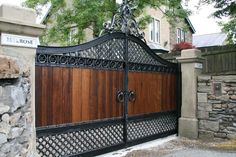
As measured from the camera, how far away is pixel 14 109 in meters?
3.13

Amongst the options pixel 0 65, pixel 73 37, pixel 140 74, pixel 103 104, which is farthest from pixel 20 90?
pixel 73 37

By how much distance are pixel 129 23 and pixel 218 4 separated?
3181 mm

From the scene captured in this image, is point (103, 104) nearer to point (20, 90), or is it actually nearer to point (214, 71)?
point (20, 90)

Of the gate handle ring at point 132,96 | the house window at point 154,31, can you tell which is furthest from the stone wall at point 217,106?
the house window at point 154,31

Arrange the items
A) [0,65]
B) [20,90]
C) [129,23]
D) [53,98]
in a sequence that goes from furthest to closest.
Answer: [129,23] < [53,98] < [20,90] < [0,65]

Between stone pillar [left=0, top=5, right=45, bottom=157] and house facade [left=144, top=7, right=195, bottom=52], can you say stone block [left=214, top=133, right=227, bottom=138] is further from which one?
house facade [left=144, top=7, right=195, bottom=52]

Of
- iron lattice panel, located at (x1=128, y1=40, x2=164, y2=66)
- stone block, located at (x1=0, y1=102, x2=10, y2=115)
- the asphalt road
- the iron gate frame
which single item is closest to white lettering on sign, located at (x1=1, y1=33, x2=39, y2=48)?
the iron gate frame

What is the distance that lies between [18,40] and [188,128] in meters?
4.83

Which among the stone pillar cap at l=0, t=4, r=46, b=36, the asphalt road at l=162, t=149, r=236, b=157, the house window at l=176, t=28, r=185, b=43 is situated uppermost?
→ the house window at l=176, t=28, r=185, b=43

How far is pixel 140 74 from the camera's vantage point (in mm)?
6539

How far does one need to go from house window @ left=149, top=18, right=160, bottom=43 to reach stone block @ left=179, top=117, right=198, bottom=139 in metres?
13.9

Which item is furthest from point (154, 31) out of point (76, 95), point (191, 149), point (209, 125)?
point (76, 95)

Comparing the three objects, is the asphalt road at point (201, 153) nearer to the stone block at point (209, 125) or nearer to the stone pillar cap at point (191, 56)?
the stone block at point (209, 125)

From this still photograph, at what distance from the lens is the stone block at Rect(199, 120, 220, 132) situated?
7.12 m
